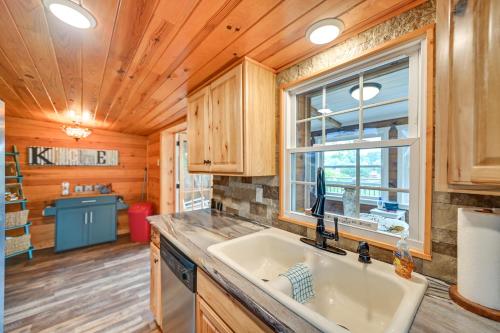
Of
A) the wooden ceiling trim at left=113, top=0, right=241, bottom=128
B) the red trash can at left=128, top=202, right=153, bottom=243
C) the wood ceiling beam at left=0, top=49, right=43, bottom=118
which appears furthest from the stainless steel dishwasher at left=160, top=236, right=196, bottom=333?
the red trash can at left=128, top=202, right=153, bottom=243

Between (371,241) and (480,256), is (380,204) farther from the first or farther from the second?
(480,256)

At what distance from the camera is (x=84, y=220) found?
3.27 metres

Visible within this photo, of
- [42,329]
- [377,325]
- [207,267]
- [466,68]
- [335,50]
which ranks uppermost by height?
[335,50]

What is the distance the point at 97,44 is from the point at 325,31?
51.0 inches

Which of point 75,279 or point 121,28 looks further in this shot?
point 75,279

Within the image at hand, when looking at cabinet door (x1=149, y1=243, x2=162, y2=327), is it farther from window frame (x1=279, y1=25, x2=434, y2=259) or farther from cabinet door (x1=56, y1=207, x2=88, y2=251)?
cabinet door (x1=56, y1=207, x2=88, y2=251)

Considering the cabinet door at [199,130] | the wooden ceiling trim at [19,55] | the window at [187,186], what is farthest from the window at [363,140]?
the window at [187,186]

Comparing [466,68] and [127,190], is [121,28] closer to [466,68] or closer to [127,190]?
[466,68]

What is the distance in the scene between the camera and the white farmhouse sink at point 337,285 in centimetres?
65

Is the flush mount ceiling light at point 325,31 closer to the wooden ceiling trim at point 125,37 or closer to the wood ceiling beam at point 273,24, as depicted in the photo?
the wood ceiling beam at point 273,24

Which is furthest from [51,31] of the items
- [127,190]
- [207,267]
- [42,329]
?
[127,190]

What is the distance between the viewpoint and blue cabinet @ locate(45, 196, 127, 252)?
3.08 metres

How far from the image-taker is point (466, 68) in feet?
1.89

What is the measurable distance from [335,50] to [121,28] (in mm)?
1185
